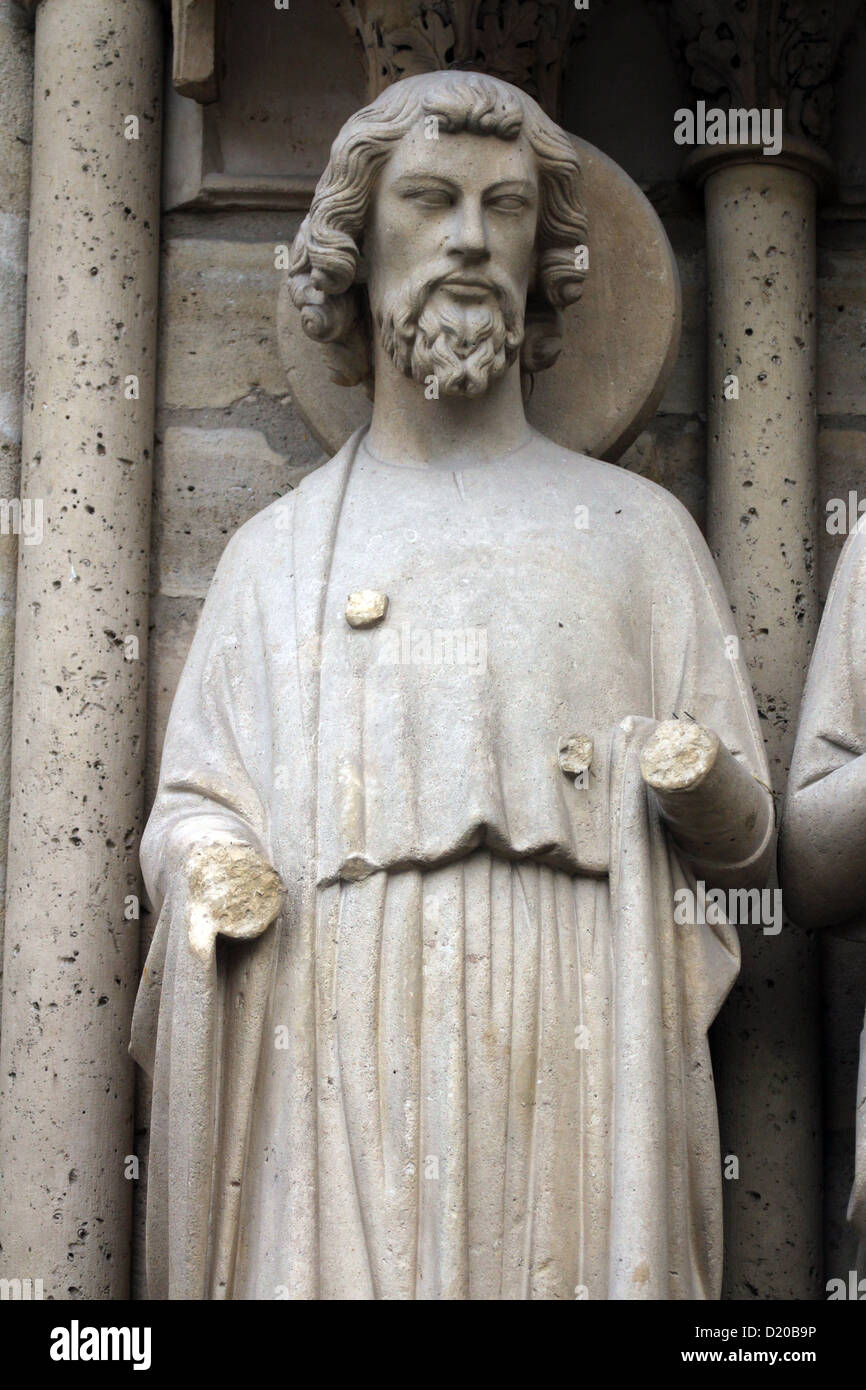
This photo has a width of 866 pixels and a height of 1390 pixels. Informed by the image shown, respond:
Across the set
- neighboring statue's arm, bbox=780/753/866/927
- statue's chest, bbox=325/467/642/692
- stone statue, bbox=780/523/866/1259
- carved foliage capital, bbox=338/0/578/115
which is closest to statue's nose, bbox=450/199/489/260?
statue's chest, bbox=325/467/642/692

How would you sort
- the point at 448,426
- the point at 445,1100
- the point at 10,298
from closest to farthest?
the point at 445,1100
the point at 448,426
the point at 10,298

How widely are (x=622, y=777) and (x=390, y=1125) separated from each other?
1.80 feet

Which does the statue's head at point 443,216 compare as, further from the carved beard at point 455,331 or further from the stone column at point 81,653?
the stone column at point 81,653

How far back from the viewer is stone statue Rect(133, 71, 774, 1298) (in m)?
3.91

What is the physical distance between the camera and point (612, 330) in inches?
183

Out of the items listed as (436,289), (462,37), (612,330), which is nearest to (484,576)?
(436,289)

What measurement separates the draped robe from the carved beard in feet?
0.65

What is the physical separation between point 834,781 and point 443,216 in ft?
3.18

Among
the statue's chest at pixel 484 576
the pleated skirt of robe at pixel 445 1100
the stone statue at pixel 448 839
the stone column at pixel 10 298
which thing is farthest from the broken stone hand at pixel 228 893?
the stone column at pixel 10 298

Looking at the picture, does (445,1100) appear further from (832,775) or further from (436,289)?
(436,289)

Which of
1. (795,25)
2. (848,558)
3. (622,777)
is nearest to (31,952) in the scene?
(622,777)

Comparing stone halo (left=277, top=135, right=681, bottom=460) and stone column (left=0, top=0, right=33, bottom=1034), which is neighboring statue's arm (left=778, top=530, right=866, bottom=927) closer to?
stone halo (left=277, top=135, right=681, bottom=460)

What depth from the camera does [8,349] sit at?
493cm
